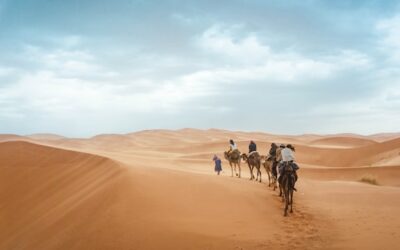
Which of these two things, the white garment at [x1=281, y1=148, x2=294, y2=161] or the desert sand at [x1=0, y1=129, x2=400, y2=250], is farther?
the white garment at [x1=281, y1=148, x2=294, y2=161]

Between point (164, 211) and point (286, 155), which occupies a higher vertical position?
point (286, 155)

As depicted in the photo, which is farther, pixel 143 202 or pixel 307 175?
pixel 307 175

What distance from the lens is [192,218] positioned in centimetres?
1298

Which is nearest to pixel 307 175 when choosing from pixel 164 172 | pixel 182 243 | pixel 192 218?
pixel 164 172

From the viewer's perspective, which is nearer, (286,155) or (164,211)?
(164,211)

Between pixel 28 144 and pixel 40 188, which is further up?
pixel 28 144

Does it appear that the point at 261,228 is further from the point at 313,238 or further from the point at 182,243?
the point at 182,243

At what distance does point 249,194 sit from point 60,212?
22.6 feet

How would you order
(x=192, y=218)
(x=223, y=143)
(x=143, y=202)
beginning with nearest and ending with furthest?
(x=192, y=218)
(x=143, y=202)
(x=223, y=143)

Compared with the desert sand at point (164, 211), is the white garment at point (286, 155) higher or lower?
higher

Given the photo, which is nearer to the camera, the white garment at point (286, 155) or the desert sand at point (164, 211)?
the desert sand at point (164, 211)

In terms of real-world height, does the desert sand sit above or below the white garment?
below

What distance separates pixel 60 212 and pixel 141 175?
3176mm

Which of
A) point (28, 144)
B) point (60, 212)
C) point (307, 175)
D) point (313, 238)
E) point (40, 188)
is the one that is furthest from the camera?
point (307, 175)
